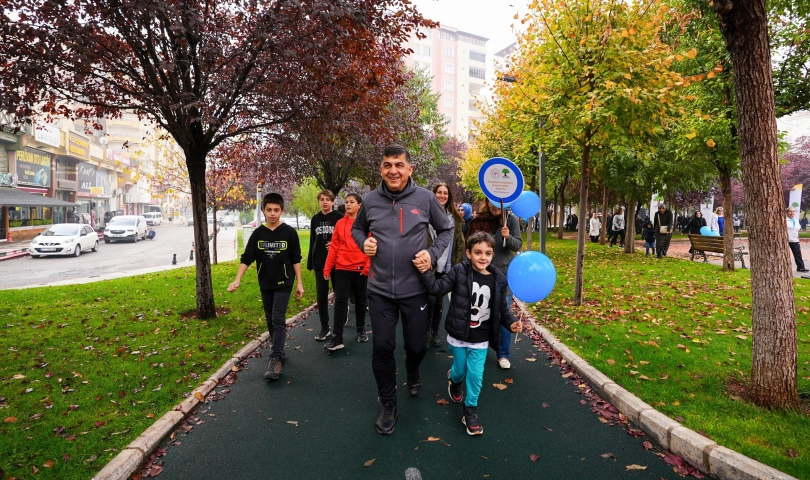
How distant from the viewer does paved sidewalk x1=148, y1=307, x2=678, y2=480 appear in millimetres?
3287

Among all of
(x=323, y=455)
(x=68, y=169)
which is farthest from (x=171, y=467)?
(x=68, y=169)

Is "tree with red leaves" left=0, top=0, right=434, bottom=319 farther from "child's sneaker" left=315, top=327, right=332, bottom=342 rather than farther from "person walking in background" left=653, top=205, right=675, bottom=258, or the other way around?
"person walking in background" left=653, top=205, right=675, bottom=258

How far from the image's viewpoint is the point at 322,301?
6.73m

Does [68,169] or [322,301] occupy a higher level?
[68,169]

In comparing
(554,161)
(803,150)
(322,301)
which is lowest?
(322,301)

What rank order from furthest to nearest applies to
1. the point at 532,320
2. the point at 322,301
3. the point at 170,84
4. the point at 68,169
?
1. the point at 68,169
2. the point at 532,320
3. the point at 170,84
4. the point at 322,301

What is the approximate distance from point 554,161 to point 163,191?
16918mm

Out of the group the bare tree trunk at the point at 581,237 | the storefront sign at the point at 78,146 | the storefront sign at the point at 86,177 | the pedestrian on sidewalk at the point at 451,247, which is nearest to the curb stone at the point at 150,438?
the pedestrian on sidewalk at the point at 451,247

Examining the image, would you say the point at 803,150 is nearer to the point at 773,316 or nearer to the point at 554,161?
the point at 554,161

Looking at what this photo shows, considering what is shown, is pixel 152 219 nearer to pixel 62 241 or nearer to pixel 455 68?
pixel 62 241

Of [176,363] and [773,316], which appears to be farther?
[176,363]

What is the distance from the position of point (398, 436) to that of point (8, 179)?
36674 millimetres

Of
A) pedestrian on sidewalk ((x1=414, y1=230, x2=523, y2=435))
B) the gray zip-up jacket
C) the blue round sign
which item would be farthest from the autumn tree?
the gray zip-up jacket

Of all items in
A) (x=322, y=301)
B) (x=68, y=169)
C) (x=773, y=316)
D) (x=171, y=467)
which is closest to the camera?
(x=171, y=467)
